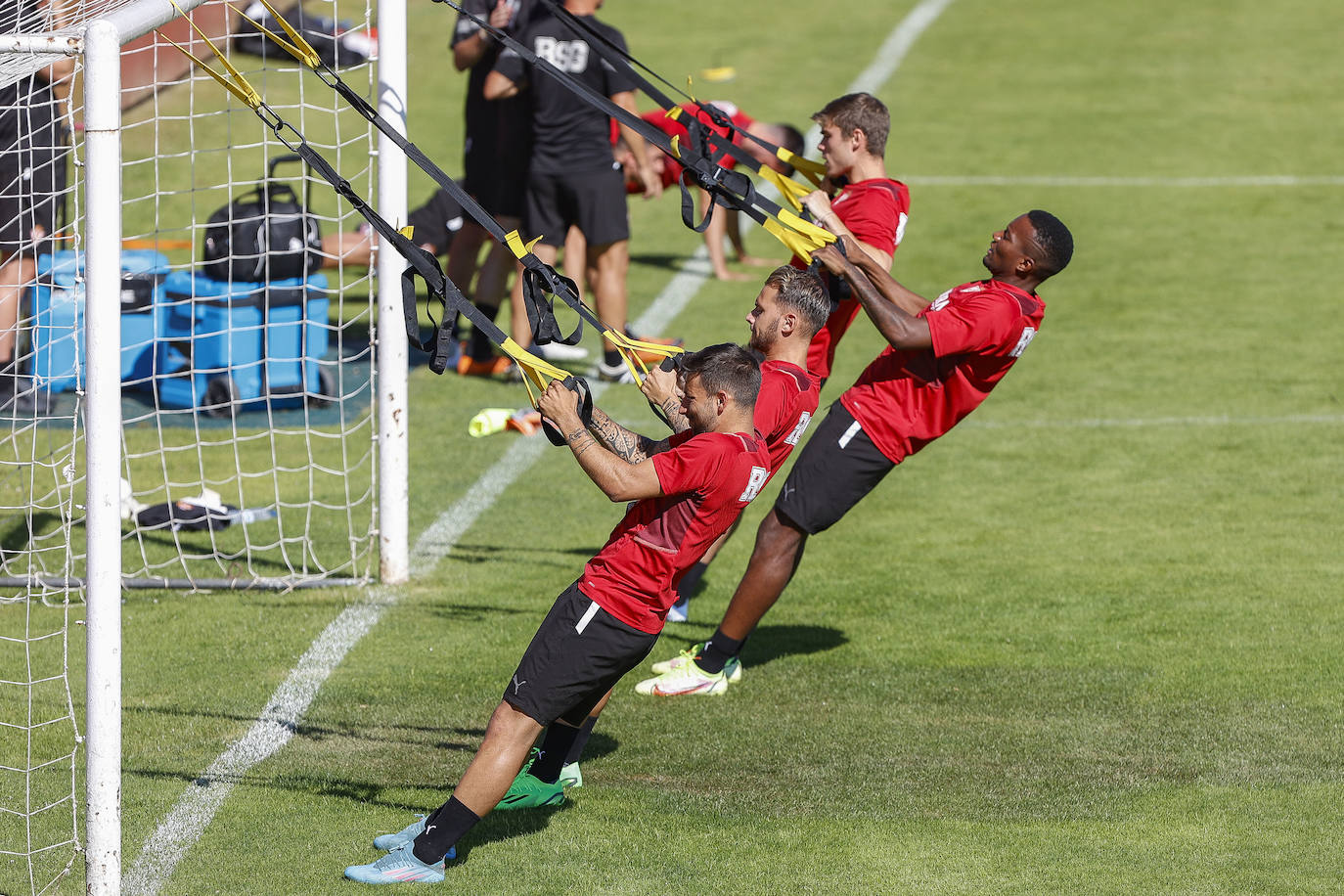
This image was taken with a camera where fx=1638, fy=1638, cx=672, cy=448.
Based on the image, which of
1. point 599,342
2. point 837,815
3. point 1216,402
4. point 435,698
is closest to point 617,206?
point 599,342

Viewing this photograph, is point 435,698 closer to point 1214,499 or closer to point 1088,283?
point 1214,499

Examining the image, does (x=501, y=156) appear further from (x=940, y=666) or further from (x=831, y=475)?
(x=940, y=666)

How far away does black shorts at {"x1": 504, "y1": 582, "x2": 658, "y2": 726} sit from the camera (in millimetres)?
4672

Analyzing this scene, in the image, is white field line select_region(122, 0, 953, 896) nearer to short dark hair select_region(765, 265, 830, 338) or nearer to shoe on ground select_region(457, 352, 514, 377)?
shoe on ground select_region(457, 352, 514, 377)

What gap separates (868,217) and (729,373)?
2.05 meters

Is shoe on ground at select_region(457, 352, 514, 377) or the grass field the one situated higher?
shoe on ground at select_region(457, 352, 514, 377)

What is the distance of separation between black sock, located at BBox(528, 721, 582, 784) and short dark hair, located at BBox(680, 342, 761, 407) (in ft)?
4.06

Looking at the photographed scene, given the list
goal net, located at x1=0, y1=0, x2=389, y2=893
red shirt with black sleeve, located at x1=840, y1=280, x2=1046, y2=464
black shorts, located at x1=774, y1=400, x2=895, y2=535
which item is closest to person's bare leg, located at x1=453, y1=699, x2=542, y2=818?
goal net, located at x1=0, y1=0, x2=389, y2=893

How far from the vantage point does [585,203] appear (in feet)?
34.3

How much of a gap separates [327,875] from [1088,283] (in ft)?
32.2

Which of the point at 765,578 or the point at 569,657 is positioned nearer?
the point at 569,657

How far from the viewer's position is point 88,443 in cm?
439

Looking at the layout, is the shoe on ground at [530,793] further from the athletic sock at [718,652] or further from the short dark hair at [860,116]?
the short dark hair at [860,116]

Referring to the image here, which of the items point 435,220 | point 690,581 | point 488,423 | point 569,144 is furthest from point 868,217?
point 435,220
